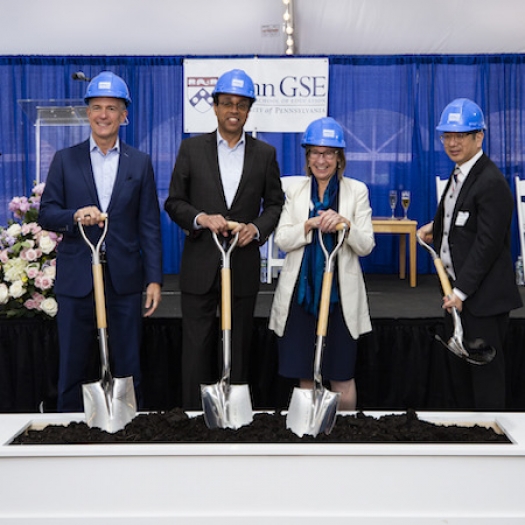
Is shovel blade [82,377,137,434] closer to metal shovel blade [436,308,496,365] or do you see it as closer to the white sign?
metal shovel blade [436,308,496,365]

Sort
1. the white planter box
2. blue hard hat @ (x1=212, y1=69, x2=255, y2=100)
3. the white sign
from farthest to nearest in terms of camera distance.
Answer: the white sign, blue hard hat @ (x1=212, y1=69, x2=255, y2=100), the white planter box

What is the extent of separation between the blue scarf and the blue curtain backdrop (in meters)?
4.41

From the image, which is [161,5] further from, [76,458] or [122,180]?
[76,458]

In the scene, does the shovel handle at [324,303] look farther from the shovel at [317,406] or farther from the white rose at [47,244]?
the white rose at [47,244]

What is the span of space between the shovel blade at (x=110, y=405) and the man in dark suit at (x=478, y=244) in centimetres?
120

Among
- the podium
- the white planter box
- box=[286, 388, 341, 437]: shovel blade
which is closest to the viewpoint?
the white planter box

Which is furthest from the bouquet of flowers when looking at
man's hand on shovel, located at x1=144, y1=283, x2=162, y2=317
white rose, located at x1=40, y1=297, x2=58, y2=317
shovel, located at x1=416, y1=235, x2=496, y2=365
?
shovel, located at x1=416, y1=235, x2=496, y2=365

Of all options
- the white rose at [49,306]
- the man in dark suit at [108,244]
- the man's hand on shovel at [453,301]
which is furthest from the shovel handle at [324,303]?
the white rose at [49,306]

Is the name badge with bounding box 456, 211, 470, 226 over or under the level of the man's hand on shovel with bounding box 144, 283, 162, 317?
over

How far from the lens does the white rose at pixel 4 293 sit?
3.34 metres

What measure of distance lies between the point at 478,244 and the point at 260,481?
127cm

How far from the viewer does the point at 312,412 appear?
91.8 inches

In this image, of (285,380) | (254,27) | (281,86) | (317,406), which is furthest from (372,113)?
(317,406)

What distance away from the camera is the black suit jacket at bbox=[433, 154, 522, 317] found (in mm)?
2670
